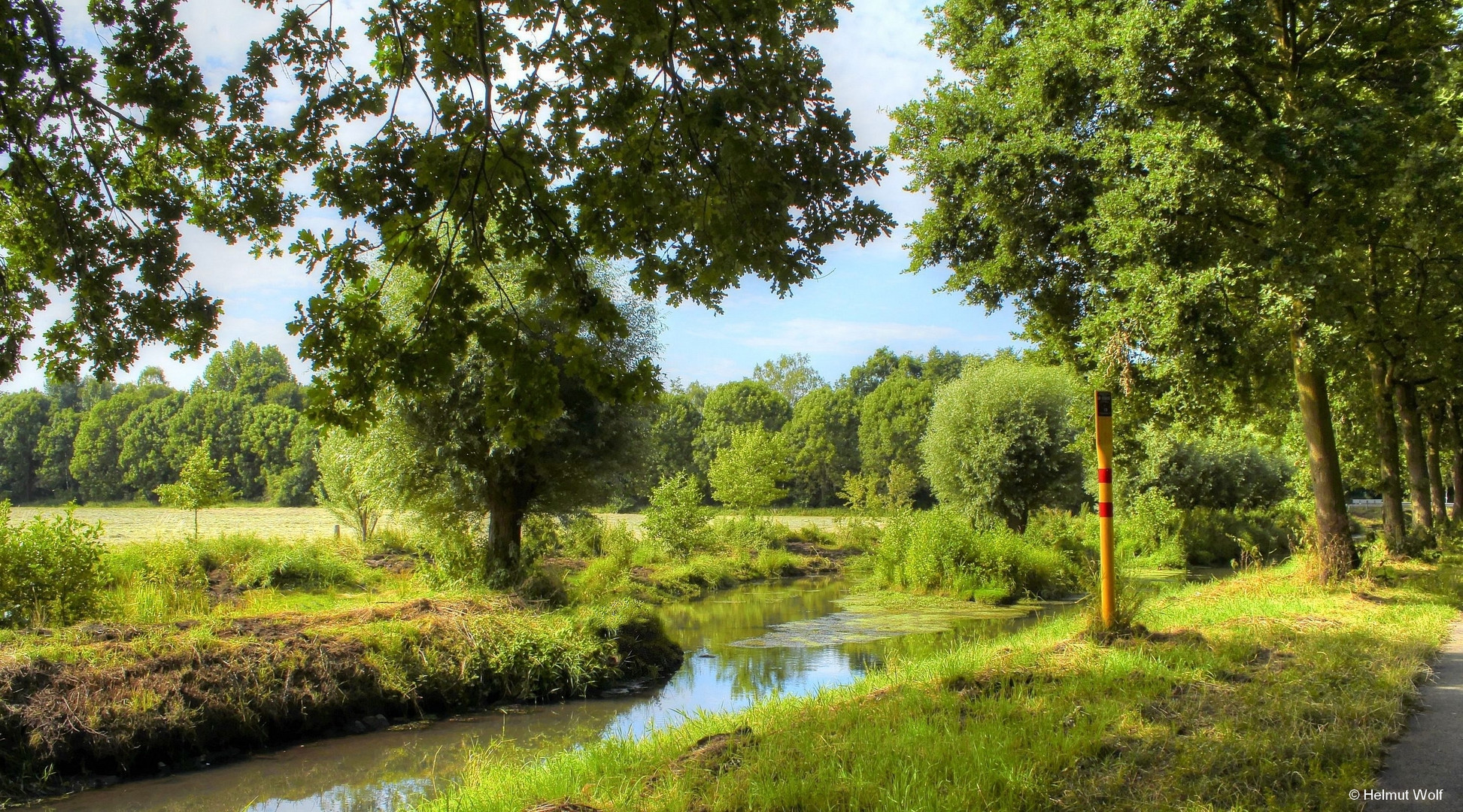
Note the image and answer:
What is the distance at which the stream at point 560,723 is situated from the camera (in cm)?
785

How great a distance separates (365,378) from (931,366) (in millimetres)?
86377

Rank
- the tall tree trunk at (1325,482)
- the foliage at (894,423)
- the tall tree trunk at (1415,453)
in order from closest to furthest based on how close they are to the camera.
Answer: the tall tree trunk at (1325,482) < the tall tree trunk at (1415,453) < the foliage at (894,423)

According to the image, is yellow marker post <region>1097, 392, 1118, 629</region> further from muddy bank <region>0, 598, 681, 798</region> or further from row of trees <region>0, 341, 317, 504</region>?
row of trees <region>0, 341, 317, 504</region>

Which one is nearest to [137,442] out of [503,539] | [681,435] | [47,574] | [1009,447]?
[681,435]

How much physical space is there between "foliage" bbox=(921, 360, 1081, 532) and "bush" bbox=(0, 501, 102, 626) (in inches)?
884

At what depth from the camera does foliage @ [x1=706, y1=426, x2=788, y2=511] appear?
115ft

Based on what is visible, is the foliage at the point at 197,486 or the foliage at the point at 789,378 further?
the foliage at the point at 789,378

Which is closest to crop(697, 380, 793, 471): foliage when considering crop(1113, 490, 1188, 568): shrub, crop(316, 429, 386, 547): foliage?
crop(1113, 490, 1188, 568): shrub

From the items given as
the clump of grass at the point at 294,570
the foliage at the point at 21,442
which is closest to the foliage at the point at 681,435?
the foliage at the point at 21,442

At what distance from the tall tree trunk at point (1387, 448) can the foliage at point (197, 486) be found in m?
25.2

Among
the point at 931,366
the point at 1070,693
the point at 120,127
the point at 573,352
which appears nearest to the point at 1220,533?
the point at 1070,693

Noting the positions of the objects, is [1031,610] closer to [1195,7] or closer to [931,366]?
[1195,7]

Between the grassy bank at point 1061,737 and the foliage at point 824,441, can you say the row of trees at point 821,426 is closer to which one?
the foliage at point 824,441

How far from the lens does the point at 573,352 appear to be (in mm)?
5578
